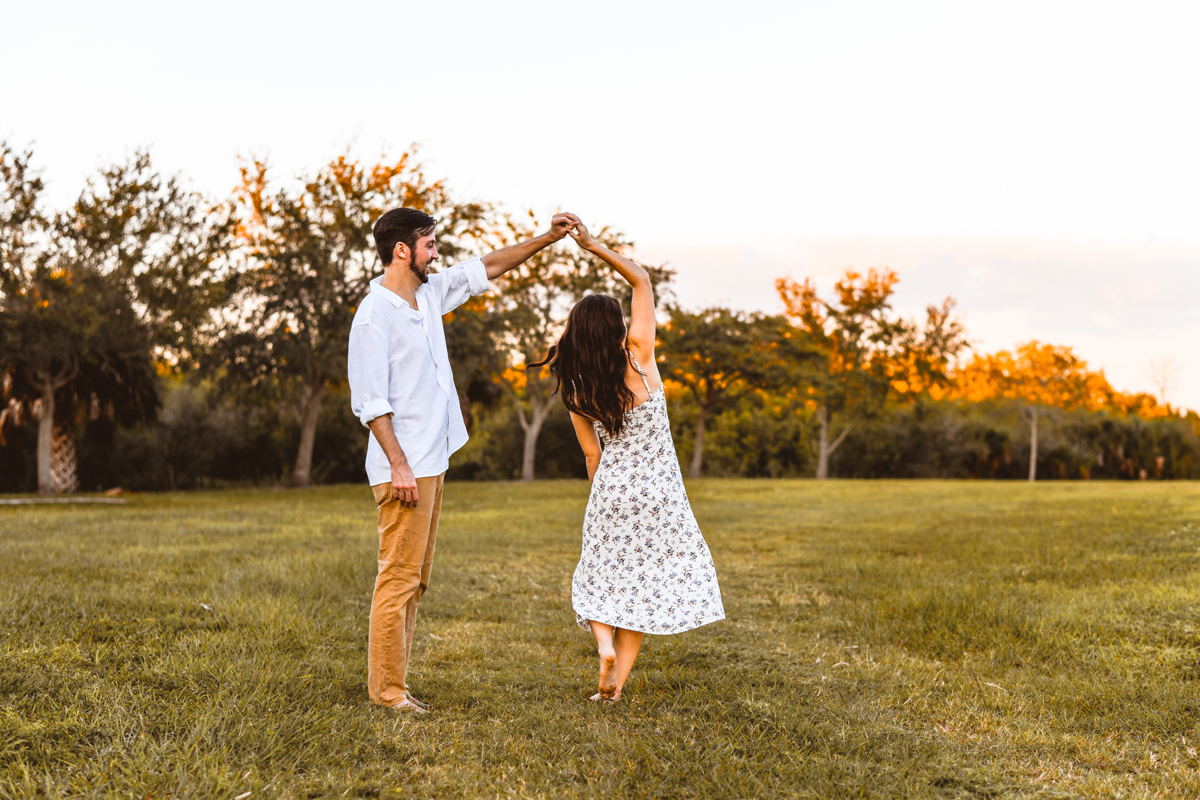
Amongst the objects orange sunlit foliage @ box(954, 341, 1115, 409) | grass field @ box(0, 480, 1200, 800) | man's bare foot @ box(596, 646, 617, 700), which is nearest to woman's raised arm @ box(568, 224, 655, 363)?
man's bare foot @ box(596, 646, 617, 700)

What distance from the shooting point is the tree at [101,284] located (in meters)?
15.1

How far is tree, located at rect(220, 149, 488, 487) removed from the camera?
18.3 m

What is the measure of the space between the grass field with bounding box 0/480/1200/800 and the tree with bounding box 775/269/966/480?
82.4 ft

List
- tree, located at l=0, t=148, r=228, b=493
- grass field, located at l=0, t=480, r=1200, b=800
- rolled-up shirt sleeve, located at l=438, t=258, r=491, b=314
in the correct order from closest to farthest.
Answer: grass field, located at l=0, t=480, r=1200, b=800, rolled-up shirt sleeve, located at l=438, t=258, r=491, b=314, tree, located at l=0, t=148, r=228, b=493

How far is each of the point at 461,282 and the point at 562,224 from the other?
1.84 ft

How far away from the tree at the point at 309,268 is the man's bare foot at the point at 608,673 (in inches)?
600

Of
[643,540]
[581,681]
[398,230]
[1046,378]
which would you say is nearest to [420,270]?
[398,230]

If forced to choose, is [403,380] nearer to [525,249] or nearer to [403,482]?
[403,482]

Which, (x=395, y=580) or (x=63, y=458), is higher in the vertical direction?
(x=395, y=580)

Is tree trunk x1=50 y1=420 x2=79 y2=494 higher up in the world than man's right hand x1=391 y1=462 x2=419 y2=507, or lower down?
lower down

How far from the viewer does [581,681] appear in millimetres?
4309

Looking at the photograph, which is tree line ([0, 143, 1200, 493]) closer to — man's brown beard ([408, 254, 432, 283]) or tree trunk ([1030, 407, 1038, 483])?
tree trunk ([1030, 407, 1038, 483])

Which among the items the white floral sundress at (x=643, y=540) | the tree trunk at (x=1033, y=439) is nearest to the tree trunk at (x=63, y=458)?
the white floral sundress at (x=643, y=540)

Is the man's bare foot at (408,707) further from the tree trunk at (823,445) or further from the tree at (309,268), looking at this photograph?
the tree trunk at (823,445)
